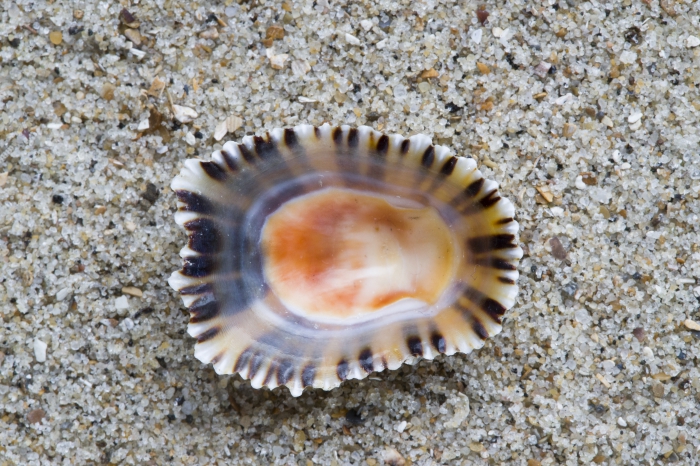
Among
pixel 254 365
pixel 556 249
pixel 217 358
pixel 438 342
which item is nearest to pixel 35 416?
pixel 217 358

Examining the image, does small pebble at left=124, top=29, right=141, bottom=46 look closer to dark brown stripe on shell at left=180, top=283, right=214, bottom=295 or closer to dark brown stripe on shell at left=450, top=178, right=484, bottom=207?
dark brown stripe on shell at left=180, top=283, right=214, bottom=295

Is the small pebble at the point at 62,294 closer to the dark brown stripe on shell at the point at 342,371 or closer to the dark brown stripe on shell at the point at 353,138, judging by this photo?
the dark brown stripe on shell at the point at 342,371

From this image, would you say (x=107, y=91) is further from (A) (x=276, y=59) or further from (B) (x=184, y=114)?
(A) (x=276, y=59)

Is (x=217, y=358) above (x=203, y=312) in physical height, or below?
below

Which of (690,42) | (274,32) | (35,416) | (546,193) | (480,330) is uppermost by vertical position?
(690,42)

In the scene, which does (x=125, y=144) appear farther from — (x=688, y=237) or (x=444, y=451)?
(x=688, y=237)

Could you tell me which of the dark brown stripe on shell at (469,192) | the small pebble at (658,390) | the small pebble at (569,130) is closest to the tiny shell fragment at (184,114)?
the dark brown stripe on shell at (469,192)

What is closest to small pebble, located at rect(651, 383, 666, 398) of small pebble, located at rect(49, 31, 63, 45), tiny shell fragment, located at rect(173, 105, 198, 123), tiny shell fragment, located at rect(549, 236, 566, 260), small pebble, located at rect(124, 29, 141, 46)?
tiny shell fragment, located at rect(549, 236, 566, 260)
